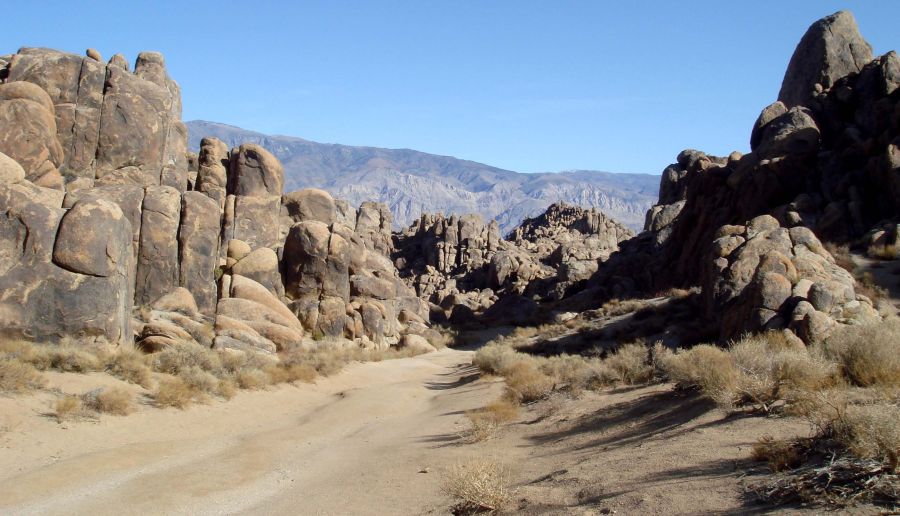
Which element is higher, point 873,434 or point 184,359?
point 873,434

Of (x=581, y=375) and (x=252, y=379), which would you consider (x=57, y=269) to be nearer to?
(x=252, y=379)

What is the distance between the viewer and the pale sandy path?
30.1 ft

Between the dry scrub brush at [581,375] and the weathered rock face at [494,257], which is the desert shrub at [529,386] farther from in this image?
the weathered rock face at [494,257]

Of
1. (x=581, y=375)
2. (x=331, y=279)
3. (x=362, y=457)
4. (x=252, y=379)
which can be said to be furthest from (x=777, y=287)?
(x=331, y=279)

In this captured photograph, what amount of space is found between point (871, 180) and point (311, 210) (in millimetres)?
27202

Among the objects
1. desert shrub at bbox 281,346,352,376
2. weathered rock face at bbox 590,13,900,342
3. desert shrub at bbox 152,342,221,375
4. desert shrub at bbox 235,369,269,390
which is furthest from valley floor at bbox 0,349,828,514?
weathered rock face at bbox 590,13,900,342

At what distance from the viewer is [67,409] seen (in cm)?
1301

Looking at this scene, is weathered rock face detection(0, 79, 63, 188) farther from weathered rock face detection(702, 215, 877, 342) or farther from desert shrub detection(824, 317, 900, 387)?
desert shrub detection(824, 317, 900, 387)

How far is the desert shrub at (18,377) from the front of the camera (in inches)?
516

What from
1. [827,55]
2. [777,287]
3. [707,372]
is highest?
[827,55]

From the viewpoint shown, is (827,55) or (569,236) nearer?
(827,55)

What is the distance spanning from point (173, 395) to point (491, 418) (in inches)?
294

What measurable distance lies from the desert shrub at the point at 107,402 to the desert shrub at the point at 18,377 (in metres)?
0.98

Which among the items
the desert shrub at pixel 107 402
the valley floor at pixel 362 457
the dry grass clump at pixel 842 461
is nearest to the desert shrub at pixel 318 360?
the valley floor at pixel 362 457
